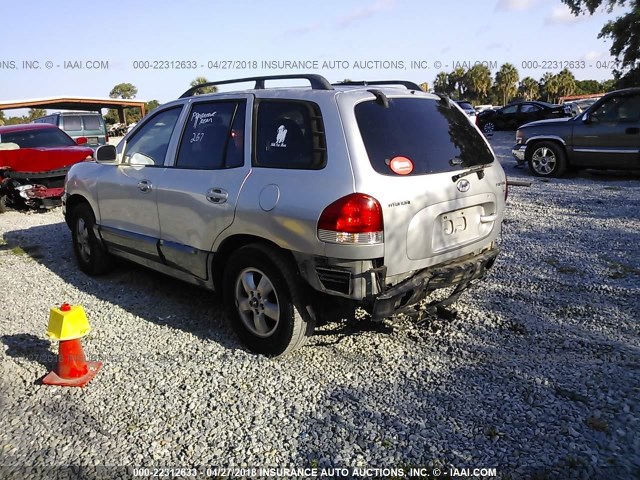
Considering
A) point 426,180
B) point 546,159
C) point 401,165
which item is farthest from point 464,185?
point 546,159

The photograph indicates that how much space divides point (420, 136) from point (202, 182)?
64.5 inches

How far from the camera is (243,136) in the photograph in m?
3.78

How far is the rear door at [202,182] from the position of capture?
3.75 m

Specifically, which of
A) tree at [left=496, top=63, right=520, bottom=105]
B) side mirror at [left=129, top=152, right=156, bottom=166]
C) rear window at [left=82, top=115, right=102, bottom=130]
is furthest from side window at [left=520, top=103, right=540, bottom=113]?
tree at [left=496, top=63, right=520, bottom=105]

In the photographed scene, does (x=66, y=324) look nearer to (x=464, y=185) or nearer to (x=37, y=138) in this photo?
(x=464, y=185)

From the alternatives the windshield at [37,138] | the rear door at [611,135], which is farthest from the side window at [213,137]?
the rear door at [611,135]

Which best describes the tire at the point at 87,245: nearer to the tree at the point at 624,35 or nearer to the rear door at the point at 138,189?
the rear door at the point at 138,189

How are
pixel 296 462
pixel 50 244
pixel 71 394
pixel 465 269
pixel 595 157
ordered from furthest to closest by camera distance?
1. pixel 595 157
2. pixel 50 244
3. pixel 465 269
4. pixel 71 394
5. pixel 296 462

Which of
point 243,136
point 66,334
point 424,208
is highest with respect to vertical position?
point 243,136

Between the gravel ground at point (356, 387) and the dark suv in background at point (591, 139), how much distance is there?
225 inches

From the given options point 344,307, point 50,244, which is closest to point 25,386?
point 344,307

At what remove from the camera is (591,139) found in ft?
34.2

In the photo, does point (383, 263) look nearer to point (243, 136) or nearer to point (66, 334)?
point (243, 136)

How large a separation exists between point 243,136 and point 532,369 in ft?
8.32
